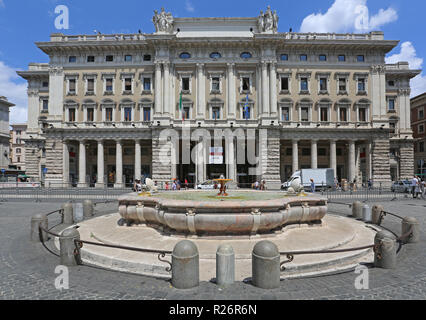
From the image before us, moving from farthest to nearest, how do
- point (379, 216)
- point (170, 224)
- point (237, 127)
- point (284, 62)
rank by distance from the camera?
point (284, 62)
point (237, 127)
point (379, 216)
point (170, 224)

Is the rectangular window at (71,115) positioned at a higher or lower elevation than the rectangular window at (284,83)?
lower

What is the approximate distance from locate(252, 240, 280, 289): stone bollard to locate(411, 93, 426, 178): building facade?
5945 centimetres

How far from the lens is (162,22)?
32969mm

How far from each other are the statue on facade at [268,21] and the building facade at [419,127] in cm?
3902

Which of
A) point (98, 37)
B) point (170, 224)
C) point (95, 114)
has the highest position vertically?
point (98, 37)

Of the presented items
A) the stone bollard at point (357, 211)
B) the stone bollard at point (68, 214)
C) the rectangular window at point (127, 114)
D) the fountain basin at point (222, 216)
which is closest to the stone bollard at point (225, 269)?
the fountain basin at point (222, 216)

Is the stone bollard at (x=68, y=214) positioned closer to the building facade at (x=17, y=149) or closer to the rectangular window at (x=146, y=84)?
the rectangular window at (x=146, y=84)

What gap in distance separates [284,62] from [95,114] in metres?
29.9

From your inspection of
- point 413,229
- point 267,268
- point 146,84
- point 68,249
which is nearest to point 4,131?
point 146,84

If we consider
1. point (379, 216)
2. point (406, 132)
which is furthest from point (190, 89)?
point (406, 132)

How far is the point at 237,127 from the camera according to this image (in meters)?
32.3

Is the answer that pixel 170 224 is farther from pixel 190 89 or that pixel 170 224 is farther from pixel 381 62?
pixel 381 62

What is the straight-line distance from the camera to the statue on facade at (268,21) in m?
32.6

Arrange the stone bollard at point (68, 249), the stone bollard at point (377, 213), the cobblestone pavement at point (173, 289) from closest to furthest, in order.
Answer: the cobblestone pavement at point (173, 289) → the stone bollard at point (68, 249) → the stone bollard at point (377, 213)
